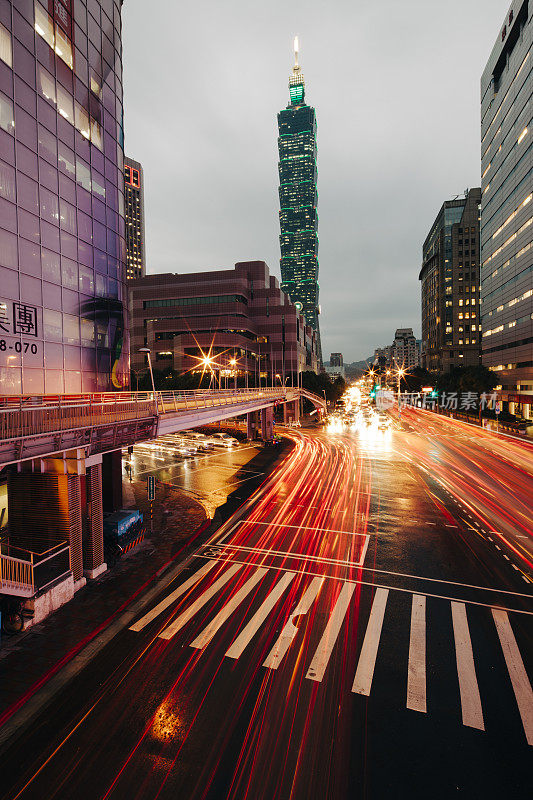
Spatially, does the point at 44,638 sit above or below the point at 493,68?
below

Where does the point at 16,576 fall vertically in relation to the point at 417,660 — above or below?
above

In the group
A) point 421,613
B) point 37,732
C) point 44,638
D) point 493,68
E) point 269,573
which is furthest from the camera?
point 493,68

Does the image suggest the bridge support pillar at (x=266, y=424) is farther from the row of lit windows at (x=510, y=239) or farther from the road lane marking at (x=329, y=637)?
the row of lit windows at (x=510, y=239)

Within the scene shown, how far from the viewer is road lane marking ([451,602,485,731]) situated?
8.72 meters

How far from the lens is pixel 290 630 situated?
1191cm

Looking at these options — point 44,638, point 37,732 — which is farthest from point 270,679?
point 44,638

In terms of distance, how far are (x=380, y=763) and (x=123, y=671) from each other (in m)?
6.83

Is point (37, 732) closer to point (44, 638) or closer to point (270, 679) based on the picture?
point (44, 638)

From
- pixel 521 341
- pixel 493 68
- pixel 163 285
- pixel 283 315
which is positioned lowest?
pixel 521 341

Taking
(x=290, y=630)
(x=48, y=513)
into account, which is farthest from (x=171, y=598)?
(x=48, y=513)

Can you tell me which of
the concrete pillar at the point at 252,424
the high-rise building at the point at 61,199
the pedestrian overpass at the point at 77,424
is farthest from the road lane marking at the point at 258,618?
the concrete pillar at the point at 252,424

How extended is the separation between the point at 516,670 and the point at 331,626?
16.8 feet

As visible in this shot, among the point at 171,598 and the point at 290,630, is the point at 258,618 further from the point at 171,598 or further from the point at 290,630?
the point at 171,598

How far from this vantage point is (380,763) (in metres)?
7.57
